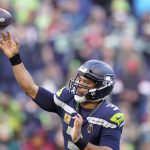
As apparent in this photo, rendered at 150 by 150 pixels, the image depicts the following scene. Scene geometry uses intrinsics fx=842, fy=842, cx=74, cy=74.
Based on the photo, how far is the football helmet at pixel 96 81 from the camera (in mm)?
8414

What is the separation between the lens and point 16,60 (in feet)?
28.8

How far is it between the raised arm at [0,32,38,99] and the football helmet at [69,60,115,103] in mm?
517

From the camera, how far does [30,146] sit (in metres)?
12.6

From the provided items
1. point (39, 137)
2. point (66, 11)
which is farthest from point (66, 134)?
point (66, 11)

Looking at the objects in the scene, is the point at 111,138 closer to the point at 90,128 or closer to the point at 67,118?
the point at 90,128

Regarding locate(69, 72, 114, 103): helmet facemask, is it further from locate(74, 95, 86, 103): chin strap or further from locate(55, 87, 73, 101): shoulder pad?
locate(55, 87, 73, 101): shoulder pad

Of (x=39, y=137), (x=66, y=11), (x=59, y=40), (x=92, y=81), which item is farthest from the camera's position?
(x=66, y=11)

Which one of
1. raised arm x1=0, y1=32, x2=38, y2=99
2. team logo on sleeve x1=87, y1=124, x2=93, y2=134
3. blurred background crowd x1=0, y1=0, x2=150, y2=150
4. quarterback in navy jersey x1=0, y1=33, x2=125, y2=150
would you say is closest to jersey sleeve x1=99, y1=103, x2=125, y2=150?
quarterback in navy jersey x1=0, y1=33, x2=125, y2=150

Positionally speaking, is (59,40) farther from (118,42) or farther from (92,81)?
(92,81)

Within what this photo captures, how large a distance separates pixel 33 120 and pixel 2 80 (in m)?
1.47

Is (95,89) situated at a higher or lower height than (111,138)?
higher

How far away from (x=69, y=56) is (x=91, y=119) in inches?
248

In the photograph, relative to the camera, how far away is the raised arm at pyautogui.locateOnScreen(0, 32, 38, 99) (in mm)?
8711

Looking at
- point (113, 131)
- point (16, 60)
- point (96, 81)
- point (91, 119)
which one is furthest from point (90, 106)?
point (16, 60)
